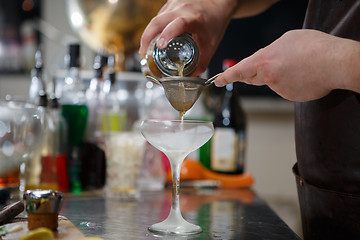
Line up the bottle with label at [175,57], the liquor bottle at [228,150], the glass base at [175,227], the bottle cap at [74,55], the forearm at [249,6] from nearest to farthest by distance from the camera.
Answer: the glass base at [175,227] → the bottle with label at [175,57] → the forearm at [249,6] → the bottle cap at [74,55] → the liquor bottle at [228,150]

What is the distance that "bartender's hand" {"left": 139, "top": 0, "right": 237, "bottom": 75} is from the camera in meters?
0.86

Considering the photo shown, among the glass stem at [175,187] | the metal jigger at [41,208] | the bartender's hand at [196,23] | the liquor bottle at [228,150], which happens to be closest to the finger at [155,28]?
the bartender's hand at [196,23]

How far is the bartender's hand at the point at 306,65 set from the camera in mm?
652

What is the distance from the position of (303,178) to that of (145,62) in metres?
0.37

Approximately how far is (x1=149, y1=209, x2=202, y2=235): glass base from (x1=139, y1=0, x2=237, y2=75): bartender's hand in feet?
0.94

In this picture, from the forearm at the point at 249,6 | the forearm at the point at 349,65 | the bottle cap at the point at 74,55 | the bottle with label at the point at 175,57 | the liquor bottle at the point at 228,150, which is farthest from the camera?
the liquor bottle at the point at 228,150

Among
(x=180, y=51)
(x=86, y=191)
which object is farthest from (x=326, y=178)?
(x=86, y=191)

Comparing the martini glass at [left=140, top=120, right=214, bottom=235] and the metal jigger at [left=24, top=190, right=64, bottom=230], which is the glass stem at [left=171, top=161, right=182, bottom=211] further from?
the metal jigger at [left=24, top=190, right=64, bottom=230]

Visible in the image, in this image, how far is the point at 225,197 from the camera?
1.26 meters

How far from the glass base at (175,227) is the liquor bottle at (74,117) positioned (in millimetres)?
540

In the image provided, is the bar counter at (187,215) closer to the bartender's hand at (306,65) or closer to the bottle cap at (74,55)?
the bartender's hand at (306,65)

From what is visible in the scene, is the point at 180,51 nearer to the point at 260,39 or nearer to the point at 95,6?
the point at 95,6

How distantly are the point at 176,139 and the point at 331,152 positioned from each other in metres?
0.26

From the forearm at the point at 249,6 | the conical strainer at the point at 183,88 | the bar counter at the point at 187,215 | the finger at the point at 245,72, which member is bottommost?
the bar counter at the point at 187,215
